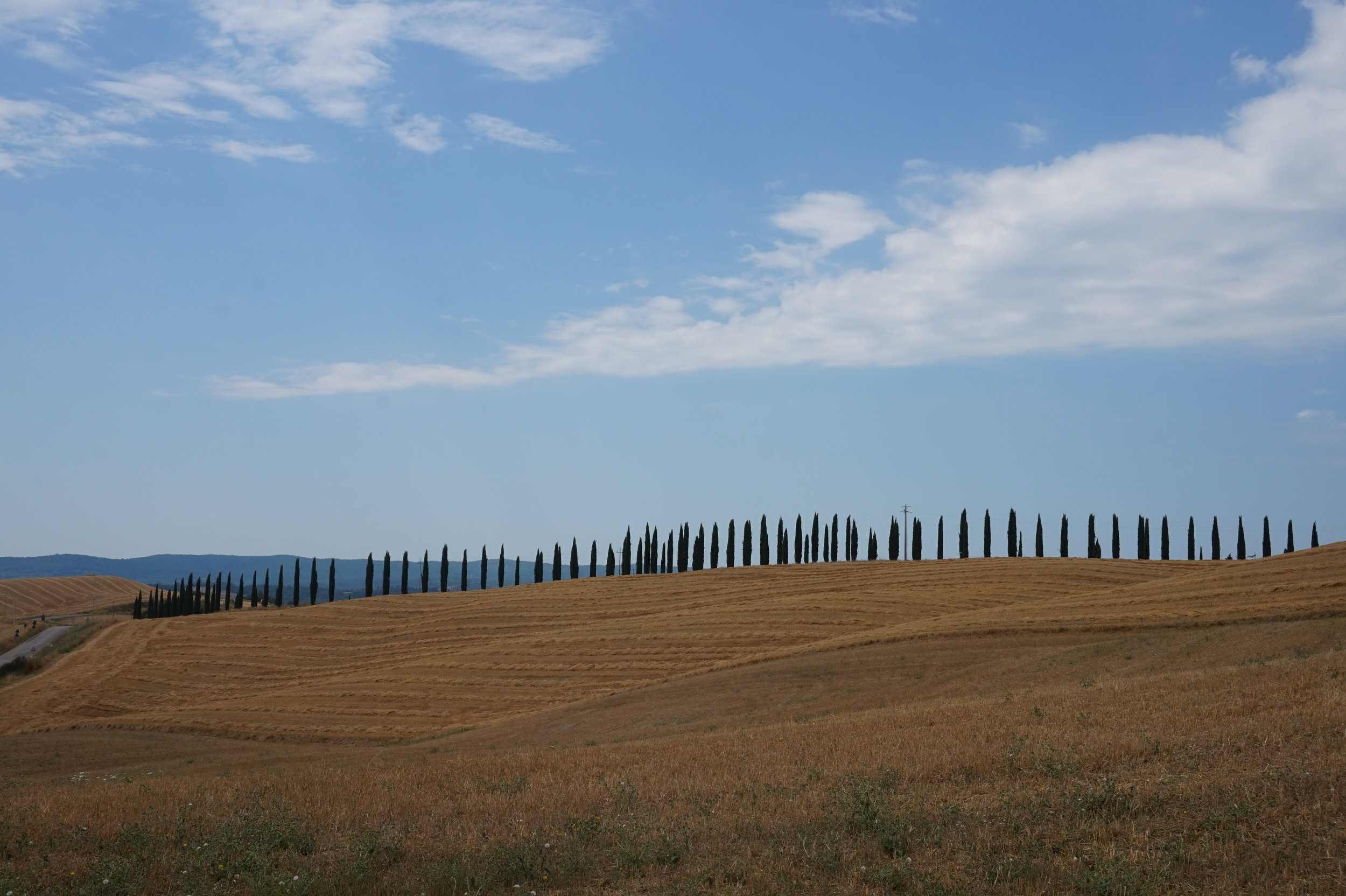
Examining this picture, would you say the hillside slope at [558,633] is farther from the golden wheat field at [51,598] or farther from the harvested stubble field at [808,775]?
the golden wheat field at [51,598]

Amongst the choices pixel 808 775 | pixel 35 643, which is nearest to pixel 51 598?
pixel 35 643

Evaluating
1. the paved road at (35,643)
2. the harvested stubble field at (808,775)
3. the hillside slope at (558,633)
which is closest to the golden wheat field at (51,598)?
the paved road at (35,643)

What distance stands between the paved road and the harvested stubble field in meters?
50.2

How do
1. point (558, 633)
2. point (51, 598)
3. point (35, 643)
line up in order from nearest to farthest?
point (558, 633), point (35, 643), point (51, 598)

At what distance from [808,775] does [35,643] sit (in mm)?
112244

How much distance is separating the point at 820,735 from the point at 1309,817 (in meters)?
11.4

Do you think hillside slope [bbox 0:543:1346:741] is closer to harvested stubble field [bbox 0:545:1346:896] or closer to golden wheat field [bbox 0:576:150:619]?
harvested stubble field [bbox 0:545:1346:896]

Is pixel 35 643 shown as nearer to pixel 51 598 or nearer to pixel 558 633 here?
pixel 558 633

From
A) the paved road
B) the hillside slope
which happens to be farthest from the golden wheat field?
the hillside slope

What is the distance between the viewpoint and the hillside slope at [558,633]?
1858 inches

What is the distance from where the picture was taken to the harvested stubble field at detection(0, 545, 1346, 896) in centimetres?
1016

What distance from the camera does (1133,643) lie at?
1436 inches

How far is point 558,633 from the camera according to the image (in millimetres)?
67562

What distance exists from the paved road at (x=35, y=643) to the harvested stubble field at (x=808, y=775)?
50.2 metres
